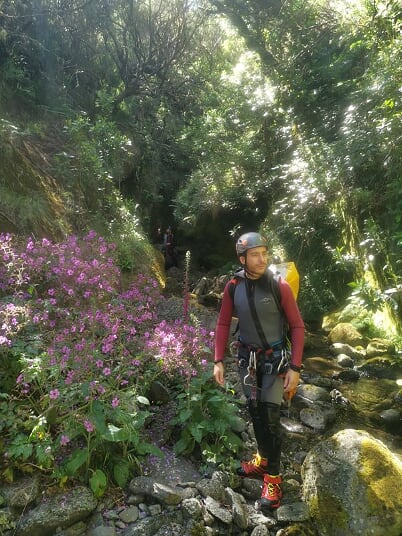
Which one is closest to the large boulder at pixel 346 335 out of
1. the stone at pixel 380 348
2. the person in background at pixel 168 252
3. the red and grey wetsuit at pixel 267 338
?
the stone at pixel 380 348

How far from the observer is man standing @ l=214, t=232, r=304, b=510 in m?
3.42

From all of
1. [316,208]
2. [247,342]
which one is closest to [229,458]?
[247,342]

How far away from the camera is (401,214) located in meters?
6.82

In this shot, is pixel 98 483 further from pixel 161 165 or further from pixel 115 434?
pixel 161 165

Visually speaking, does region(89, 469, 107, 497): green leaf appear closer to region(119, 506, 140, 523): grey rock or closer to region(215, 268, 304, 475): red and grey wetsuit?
region(119, 506, 140, 523): grey rock

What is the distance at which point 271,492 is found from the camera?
3.46m

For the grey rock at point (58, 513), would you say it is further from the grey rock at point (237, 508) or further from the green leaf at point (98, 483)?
the grey rock at point (237, 508)

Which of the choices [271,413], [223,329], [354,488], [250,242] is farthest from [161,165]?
[354,488]

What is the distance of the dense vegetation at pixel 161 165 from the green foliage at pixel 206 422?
0.07m

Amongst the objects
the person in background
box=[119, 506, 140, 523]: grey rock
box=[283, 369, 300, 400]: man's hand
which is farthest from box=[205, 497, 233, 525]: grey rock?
the person in background

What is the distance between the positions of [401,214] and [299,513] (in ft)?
17.7

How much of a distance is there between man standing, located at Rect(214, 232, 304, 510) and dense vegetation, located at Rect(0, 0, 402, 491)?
591 millimetres

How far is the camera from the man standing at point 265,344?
342cm

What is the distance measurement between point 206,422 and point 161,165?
626 inches
